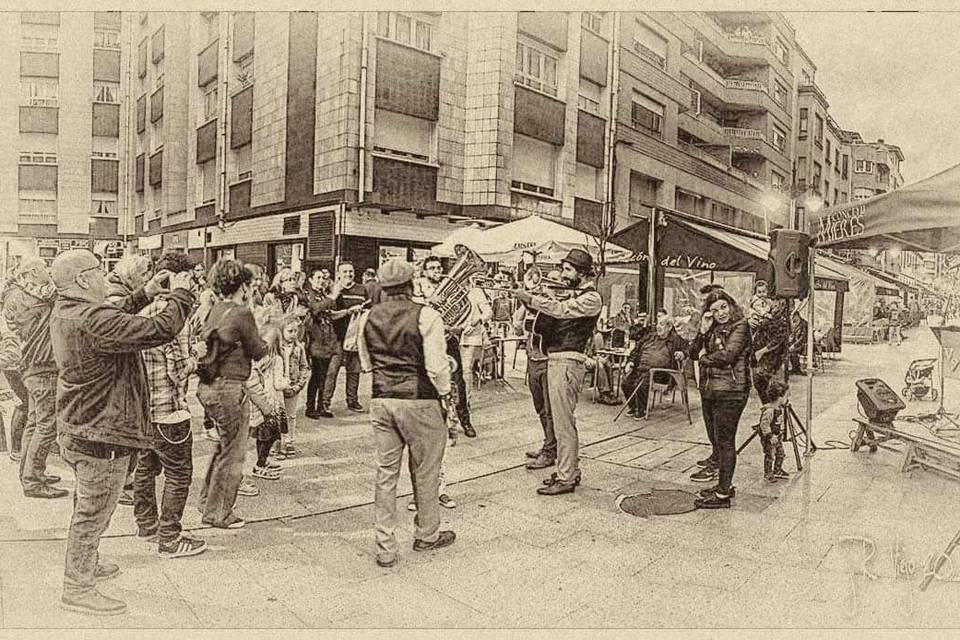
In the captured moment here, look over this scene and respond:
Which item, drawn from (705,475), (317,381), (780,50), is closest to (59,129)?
(317,381)

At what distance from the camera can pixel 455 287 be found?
407 centimetres

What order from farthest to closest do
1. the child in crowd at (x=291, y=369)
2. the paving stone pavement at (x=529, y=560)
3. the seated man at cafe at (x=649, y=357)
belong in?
1. the seated man at cafe at (x=649, y=357)
2. the child in crowd at (x=291, y=369)
3. the paving stone pavement at (x=529, y=560)

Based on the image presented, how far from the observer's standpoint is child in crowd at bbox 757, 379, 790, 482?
14.9ft

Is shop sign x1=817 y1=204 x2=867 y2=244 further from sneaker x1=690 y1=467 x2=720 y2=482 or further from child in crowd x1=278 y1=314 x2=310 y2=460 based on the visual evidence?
child in crowd x1=278 y1=314 x2=310 y2=460

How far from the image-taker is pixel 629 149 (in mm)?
5812

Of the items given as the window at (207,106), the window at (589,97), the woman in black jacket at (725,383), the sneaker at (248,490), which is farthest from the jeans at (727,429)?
the window at (207,106)

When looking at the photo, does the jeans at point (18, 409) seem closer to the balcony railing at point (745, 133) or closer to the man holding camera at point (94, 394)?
the man holding camera at point (94, 394)

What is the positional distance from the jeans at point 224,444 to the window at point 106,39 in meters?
2.08

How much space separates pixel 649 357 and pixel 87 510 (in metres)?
5.35

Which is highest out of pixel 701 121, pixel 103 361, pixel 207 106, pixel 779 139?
pixel 701 121

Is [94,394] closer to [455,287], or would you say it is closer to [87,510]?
[87,510]

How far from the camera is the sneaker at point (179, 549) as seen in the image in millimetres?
2990
